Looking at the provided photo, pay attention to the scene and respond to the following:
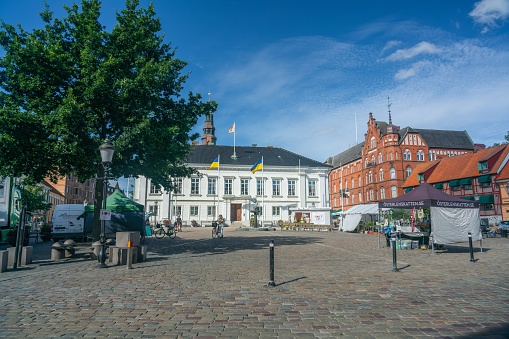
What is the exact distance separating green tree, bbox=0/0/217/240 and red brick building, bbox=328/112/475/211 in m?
50.5

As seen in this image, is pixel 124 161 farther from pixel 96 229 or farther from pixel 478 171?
pixel 478 171

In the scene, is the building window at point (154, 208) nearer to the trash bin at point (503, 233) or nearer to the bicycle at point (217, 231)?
the bicycle at point (217, 231)

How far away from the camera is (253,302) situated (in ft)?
21.6

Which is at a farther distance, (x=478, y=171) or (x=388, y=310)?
(x=478, y=171)

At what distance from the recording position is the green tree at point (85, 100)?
1340 cm

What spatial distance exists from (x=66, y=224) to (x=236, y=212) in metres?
33.4

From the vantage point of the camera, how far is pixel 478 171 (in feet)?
159

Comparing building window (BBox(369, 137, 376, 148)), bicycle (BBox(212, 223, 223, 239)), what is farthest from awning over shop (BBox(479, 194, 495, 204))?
bicycle (BBox(212, 223, 223, 239))

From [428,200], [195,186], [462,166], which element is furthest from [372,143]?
[428,200]

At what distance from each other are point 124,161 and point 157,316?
11.7 metres

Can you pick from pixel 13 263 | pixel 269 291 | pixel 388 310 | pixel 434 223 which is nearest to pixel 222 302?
pixel 269 291

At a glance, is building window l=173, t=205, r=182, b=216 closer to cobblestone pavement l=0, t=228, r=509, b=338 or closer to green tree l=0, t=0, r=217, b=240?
green tree l=0, t=0, r=217, b=240

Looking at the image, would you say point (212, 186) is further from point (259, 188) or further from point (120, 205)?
point (120, 205)

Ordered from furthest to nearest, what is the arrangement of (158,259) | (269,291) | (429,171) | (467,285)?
(429,171) < (158,259) < (467,285) < (269,291)
